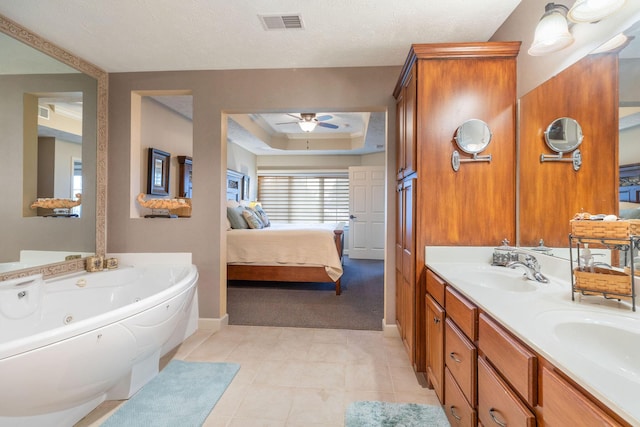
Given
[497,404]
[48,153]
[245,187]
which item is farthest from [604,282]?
[245,187]

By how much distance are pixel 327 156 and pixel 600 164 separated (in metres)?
5.80

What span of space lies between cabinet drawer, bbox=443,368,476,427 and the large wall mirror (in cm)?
280

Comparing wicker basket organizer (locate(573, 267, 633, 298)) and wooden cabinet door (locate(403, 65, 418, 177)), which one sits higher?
wooden cabinet door (locate(403, 65, 418, 177))

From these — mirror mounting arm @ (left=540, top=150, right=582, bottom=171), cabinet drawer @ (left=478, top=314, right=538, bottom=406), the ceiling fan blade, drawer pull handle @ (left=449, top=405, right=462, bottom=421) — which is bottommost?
drawer pull handle @ (left=449, top=405, right=462, bottom=421)

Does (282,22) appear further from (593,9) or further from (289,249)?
(289,249)

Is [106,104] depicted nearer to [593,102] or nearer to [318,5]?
[318,5]

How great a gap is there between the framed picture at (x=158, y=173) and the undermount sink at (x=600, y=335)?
354cm

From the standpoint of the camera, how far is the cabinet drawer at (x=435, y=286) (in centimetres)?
160

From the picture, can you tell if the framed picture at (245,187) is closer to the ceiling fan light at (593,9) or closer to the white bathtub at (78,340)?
the white bathtub at (78,340)

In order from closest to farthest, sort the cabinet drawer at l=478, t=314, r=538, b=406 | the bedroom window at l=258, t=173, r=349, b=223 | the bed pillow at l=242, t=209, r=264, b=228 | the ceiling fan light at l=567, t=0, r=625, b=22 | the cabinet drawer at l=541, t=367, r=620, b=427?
the cabinet drawer at l=541, t=367, r=620, b=427 → the cabinet drawer at l=478, t=314, r=538, b=406 → the ceiling fan light at l=567, t=0, r=625, b=22 → the bed pillow at l=242, t=209, r=264, b=228 → the bedroom window at l=258, t=173, r=349, b=223

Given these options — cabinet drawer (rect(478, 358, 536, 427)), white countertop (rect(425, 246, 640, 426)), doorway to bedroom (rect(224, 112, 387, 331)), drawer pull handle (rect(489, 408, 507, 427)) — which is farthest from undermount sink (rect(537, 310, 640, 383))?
doorway to bedroom (rect(224, 112, 387, 331))

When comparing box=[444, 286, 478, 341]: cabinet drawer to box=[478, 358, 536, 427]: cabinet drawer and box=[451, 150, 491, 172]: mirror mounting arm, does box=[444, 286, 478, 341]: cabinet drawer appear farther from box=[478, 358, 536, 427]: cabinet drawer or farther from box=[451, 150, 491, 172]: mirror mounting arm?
box=[451, 150, 491, 172]: mirror mounting arm

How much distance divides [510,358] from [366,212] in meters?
5.65

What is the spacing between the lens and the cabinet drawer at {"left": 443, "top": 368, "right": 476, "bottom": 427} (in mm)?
1227
